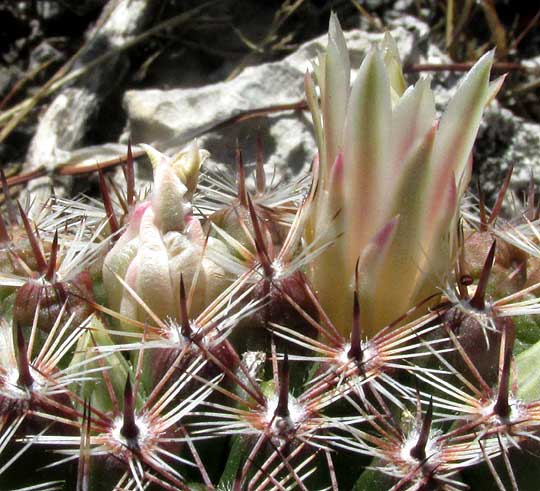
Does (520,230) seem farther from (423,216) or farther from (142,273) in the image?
(142,273)

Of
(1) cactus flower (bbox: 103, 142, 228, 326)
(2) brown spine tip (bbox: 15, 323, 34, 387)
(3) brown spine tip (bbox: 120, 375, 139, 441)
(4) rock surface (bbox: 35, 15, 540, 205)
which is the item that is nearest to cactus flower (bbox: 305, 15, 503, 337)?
(1) cactus flower (bbox: 103, 142, 228, 326)

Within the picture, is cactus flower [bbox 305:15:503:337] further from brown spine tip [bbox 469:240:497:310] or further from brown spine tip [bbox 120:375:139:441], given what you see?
brown spine tip [bbox 120:375:139:441]

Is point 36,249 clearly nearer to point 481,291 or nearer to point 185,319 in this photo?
point 185,319

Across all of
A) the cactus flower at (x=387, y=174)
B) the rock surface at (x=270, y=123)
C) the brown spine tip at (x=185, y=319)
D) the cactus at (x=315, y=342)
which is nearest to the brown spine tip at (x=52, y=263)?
the cactus at (x=315, y=342)

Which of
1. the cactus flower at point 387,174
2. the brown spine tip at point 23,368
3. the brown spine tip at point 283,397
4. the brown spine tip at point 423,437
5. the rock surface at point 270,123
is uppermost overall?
the cactus flower at point 387,174

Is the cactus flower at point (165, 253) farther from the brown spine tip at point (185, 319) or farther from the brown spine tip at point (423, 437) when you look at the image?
the brown spine tip at point (423, 437)

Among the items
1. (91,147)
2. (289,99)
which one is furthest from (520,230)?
(91,147)

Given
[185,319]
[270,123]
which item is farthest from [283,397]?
[270,123]

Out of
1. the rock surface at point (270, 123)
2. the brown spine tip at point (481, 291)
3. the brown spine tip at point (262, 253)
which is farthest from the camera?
the rock surface at point (270, 123)
